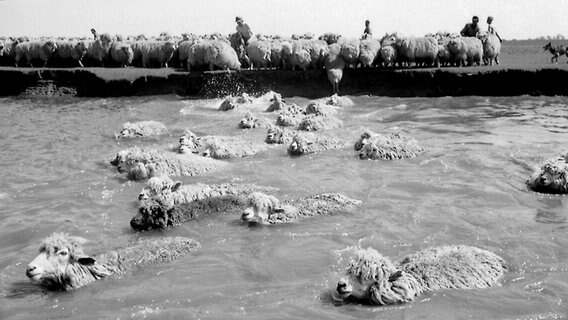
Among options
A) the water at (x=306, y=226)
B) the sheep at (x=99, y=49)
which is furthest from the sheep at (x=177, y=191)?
the sheep at (x=99, y=49)

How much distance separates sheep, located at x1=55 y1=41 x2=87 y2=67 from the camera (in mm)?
35969

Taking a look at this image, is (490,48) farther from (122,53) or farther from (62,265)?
(62,265)

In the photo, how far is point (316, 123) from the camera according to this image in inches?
741

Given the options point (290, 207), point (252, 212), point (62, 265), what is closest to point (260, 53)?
point (290, 207)

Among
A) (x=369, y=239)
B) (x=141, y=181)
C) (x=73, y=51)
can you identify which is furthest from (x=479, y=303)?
(x=73, y=51)

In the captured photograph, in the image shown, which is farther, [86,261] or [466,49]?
[466,49]

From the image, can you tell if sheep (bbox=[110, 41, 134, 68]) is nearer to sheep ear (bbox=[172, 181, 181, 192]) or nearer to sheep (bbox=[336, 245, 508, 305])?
sheep ear (bbox=[172, 181, 181, 192])

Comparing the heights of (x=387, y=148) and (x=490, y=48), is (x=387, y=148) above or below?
below

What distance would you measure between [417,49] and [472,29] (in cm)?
454

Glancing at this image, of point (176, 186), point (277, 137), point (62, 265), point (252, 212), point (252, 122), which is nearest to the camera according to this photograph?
point (62, 265)

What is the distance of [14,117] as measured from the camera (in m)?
24.0

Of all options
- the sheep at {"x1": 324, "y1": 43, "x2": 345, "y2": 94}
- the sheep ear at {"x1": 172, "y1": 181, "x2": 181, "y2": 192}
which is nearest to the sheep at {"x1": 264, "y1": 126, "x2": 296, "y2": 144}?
the sheep ear at {"x1": 172, "y1": 181, "x2": 181, "y2": 192}

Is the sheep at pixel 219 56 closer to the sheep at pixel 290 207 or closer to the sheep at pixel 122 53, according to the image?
the sheep at pixel 122 53

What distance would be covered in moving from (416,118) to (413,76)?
627 centimetres
